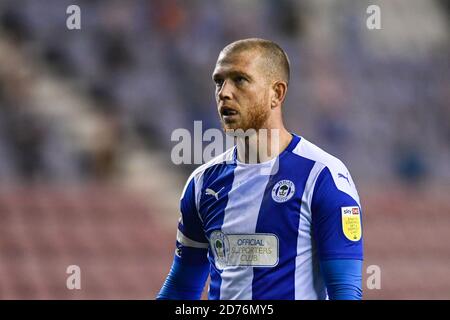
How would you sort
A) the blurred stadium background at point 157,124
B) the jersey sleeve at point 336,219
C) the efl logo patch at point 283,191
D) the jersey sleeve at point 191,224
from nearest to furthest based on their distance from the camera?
the jersey sleeve at point 336,219 < the efl logo patch at point 283,191 < the jersey sleeve at point 191,224 < the blurred stadium background at point 157,124

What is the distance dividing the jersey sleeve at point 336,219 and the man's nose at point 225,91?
0.47 m

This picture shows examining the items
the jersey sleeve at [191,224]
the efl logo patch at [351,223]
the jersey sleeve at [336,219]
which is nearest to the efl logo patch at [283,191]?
the jersey sleeve at [336,219]

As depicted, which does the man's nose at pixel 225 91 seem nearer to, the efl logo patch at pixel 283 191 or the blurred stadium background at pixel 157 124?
the efl logo patch at pixel 283 191

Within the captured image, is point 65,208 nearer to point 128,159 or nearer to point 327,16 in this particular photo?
point 128,159

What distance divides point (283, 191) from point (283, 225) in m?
0.14

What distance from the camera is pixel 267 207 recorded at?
12.6ft

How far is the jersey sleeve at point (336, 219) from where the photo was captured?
365 centimetres

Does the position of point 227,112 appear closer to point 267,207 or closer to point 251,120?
point 251,120

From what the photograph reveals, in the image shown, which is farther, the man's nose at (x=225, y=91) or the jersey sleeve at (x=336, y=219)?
the man's nose at (x=225, y=91)

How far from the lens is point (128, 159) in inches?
473

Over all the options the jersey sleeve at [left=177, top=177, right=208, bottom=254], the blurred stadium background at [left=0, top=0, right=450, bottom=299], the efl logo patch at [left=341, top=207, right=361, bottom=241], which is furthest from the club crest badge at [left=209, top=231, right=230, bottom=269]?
the blurred stadium background at [left=0, top=0, right=450, bottom=299]

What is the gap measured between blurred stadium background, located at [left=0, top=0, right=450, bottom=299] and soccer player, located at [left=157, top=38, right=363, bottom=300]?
670 cm

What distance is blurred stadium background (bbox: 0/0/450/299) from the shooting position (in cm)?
1091

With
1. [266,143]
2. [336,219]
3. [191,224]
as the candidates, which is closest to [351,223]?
[336,219]
